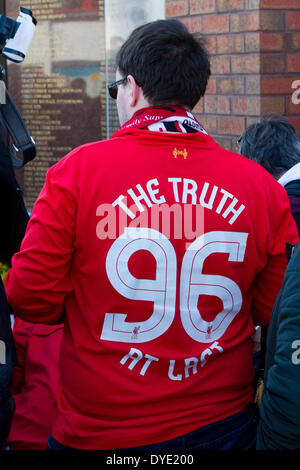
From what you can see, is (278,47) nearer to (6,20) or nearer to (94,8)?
(94,8)

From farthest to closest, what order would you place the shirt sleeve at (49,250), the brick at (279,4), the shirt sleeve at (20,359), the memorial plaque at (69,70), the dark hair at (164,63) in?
the memorial plaque at (69,70) < the brick at (279,4) < the shirt sleeve at (20,359) < the dark hair at (164,63) < the shirt sleeve at (49,250)

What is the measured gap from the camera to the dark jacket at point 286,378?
1.57 metres

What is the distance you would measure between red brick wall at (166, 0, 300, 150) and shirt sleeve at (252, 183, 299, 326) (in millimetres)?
2460

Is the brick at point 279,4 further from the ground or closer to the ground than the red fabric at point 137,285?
further from the ground

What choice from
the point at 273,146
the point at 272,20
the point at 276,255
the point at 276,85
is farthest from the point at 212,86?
the point at 276,255

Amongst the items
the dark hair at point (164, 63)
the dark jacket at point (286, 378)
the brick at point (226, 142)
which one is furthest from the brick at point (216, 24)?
the dark jacket at point (286, 378)

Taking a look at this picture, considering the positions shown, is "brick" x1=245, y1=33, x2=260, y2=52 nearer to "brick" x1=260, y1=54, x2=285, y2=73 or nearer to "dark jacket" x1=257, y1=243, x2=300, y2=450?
"brick" x1=260, y1=54, x2=285, y2=73

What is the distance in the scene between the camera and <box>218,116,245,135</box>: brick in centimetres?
448

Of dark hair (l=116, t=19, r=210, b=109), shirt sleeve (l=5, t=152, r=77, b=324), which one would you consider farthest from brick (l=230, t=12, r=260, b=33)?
shirt sleeve (l=5, t=152, r=77, b=324)

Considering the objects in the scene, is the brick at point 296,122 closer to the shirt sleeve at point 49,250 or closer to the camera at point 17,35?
the camera at point 17,35

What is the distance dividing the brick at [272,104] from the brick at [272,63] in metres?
0.16

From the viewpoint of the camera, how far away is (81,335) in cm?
188

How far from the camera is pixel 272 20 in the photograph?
4312 mm

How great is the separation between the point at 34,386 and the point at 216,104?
2777 mm
